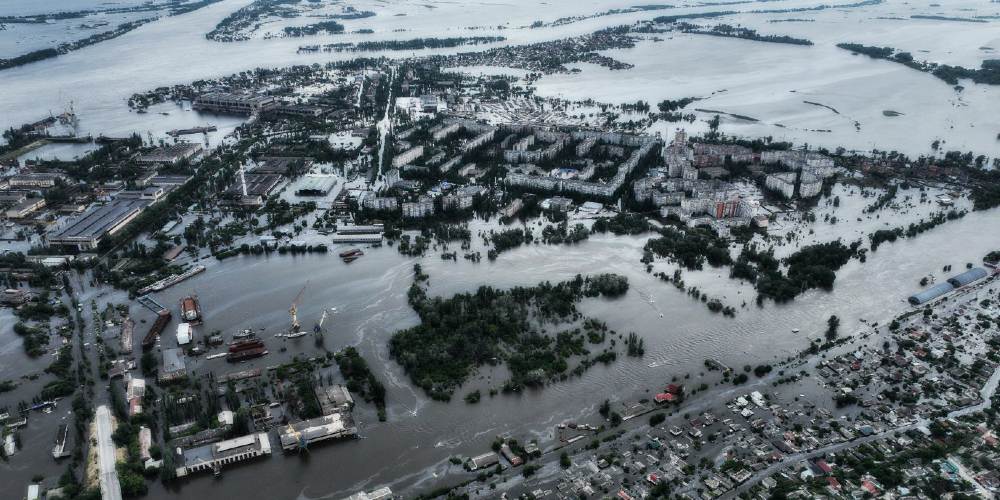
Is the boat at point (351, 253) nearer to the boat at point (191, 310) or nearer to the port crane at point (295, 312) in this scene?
the port crane at point (295, 312)

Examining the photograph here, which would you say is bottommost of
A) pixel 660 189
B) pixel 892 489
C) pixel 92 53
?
pixel 892 489

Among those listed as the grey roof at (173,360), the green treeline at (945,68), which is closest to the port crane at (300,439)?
the grey roof at (173,360)

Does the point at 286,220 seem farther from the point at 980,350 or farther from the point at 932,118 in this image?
the point at 932,118

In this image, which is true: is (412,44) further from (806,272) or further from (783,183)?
(806,272)

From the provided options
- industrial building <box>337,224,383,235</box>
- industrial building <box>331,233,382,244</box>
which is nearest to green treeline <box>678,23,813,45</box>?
industrial building <box>337,224,383,235</box>

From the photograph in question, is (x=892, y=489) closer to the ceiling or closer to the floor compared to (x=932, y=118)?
closer to the floor

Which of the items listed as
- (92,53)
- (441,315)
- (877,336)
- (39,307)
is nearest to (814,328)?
(877,336)
